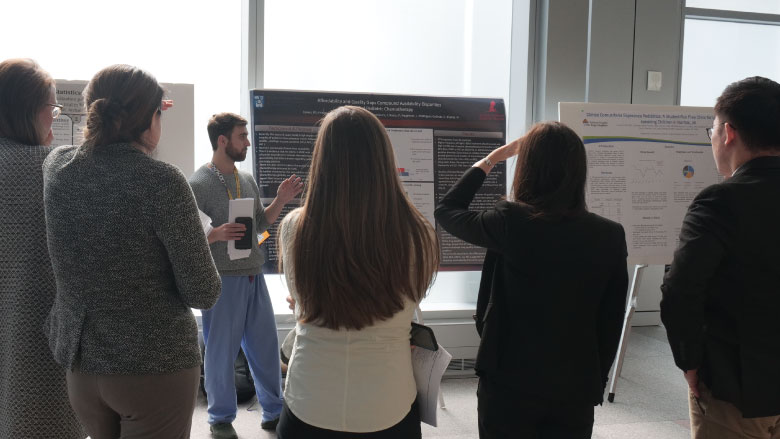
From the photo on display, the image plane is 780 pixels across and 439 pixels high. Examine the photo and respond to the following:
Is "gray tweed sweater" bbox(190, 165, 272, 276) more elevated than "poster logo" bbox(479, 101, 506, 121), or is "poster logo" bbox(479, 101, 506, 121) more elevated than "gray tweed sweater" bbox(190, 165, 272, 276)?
"poster logo" bbox(479, 101, 506, 121)

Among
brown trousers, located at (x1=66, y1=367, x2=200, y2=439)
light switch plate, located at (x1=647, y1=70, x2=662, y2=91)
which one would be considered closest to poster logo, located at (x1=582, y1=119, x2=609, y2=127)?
light switch plate, located at (x1=647, y1=70, x2=662, y2=91)

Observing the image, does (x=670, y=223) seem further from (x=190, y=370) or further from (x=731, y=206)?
(x=190, y=370)

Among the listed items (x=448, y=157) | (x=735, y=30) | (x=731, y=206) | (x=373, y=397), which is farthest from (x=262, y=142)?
(x=735, y=30)

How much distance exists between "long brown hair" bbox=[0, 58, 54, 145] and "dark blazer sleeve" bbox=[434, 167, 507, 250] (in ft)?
3.74

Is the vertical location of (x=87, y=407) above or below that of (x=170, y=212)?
below

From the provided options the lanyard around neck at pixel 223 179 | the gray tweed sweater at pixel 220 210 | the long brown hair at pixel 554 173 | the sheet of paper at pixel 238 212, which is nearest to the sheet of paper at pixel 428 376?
the long brown hair at pixel 554 173

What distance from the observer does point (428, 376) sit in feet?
4.68

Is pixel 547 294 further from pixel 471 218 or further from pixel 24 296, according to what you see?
pixel 24 296

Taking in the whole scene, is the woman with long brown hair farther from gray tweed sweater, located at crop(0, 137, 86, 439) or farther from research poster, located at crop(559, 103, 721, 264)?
research poster, located at crop(559, 103, 721, 264)

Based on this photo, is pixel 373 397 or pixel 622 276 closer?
pixel 373 397

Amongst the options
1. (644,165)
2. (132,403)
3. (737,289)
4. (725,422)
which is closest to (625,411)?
(644,165)

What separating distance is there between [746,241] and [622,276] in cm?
30

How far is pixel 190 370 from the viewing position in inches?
56.0

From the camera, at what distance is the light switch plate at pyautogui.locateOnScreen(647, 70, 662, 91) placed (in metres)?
4.45
